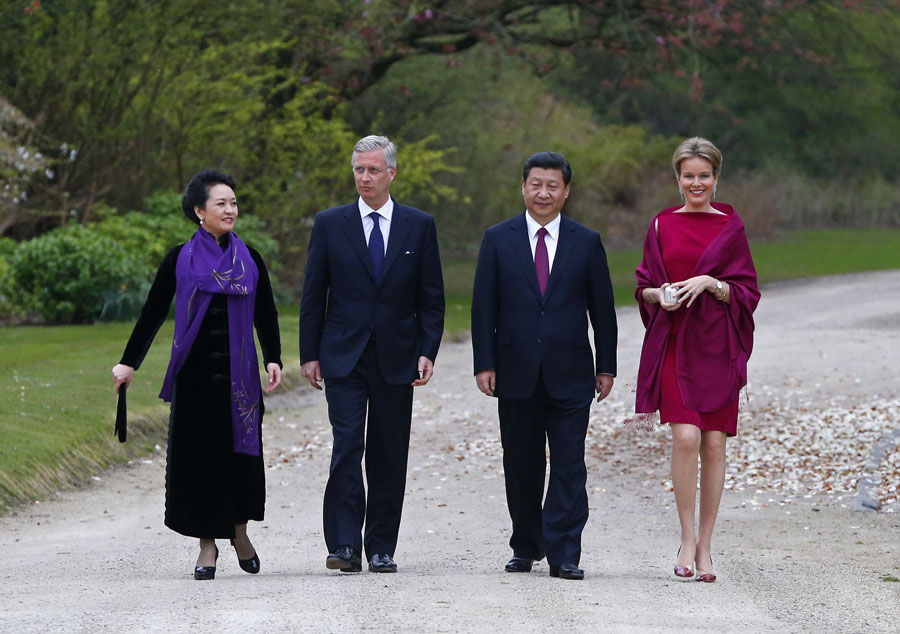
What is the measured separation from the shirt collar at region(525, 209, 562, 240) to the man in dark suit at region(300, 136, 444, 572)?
1.46ft

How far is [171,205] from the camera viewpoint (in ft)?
71.1

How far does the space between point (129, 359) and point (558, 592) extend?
2.22 meters

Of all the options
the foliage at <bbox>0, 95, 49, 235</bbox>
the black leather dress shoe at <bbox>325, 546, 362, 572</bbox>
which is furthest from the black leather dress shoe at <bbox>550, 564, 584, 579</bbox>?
the foliage at <bbox>0, 95, 49, 235</bbox>

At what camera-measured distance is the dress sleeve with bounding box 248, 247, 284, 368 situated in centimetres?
688

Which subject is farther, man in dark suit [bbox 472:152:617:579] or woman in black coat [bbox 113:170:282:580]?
man in dark suit [bbox 472:152:617:579]

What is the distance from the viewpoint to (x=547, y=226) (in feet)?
22.5

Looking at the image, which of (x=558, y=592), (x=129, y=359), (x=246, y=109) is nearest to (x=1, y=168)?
(x=246, y=109)

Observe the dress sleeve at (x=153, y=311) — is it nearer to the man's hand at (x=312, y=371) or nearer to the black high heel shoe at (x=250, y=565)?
the man's hand at (x=312, y=371)

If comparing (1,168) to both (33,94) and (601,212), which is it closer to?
(33,94)

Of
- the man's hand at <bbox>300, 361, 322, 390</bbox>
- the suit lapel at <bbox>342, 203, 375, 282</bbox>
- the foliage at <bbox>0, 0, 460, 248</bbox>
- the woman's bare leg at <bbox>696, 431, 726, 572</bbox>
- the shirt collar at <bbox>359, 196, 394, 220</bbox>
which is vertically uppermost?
the foliage at <bbox>0, 0, 460, 248</bbox>

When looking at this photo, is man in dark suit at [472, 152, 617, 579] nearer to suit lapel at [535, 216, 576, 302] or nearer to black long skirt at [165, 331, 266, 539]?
suit lapel at [535, 216, 576, 302]

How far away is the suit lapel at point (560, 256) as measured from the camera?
6.80 m

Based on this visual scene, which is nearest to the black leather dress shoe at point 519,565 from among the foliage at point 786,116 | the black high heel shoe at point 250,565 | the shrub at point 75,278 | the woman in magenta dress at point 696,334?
the woman in magenta dress at point 696,334

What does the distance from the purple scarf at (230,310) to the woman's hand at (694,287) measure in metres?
1.94
